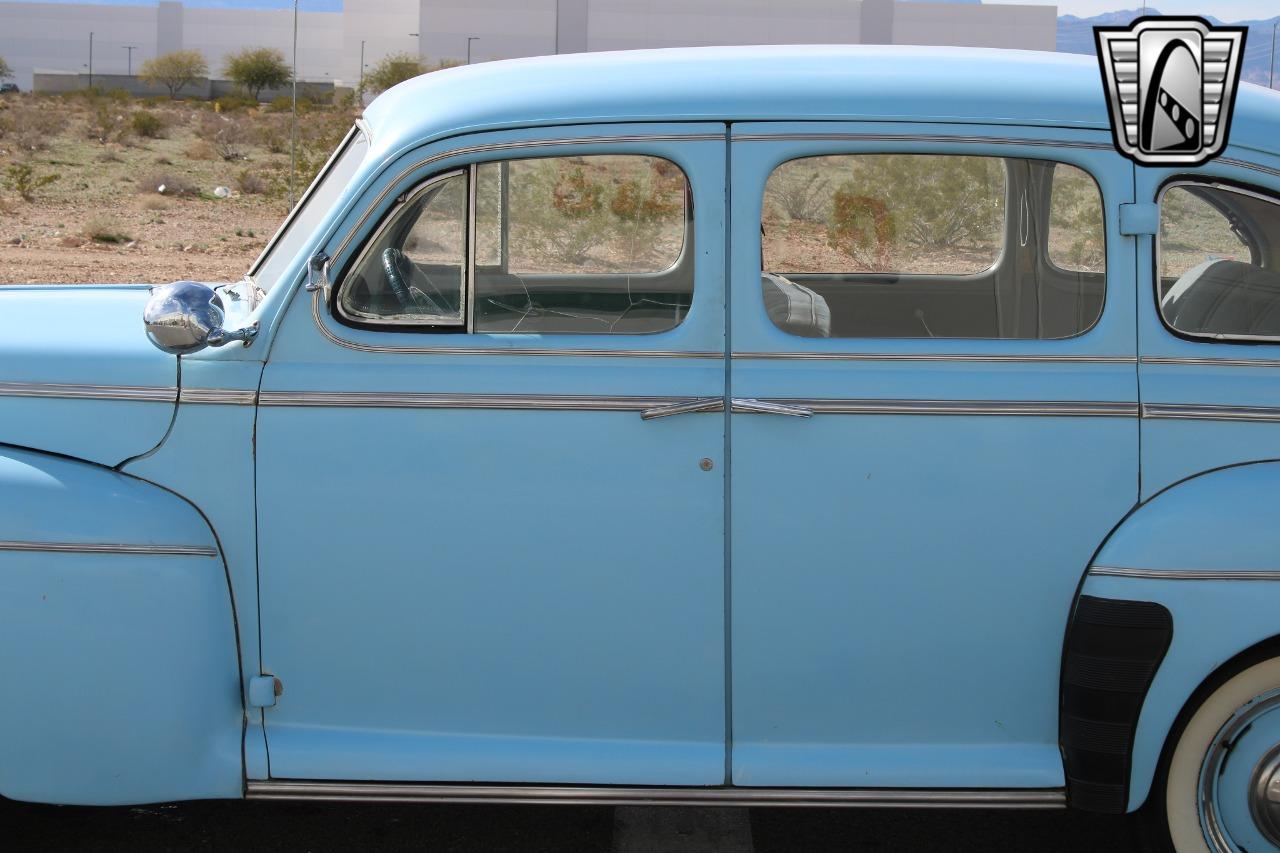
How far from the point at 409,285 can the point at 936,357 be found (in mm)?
1181

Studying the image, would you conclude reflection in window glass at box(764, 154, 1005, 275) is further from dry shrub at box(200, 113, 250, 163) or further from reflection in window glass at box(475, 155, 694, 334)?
dry shrub at box(200, 113, 250, 163)

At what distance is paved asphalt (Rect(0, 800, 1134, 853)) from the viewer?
11.4ft

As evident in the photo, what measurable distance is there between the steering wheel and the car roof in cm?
25

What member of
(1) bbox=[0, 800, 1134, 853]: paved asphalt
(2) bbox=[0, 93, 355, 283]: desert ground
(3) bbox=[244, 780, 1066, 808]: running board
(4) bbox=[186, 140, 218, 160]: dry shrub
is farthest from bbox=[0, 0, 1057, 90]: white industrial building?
(3) bbox=[244, 780, 1066, 808]: running board

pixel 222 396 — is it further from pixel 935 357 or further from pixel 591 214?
pixel 935 357

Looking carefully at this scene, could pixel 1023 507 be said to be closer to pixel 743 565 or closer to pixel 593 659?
pixel 743 565

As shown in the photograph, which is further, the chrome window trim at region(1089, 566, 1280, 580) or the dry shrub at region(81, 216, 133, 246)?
the dry shrub at region(81, 216, 133, 246)

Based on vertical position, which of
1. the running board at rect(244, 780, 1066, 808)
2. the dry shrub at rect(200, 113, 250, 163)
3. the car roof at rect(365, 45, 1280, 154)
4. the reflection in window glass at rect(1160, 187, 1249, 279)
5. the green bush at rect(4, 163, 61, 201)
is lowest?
the running board at rect(244, 780, 1066, 808)

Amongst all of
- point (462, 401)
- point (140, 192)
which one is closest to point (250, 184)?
point (140, 192)

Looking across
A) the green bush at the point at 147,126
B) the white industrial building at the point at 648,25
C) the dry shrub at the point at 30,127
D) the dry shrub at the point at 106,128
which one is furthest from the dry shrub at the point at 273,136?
the white industrial building at the point at 648,25

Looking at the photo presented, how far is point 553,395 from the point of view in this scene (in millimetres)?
2928

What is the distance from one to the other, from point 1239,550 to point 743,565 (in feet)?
3.40

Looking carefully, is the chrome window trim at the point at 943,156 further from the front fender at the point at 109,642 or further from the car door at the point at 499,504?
the front fender at the point at 109,642

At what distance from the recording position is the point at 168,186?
870 inches
